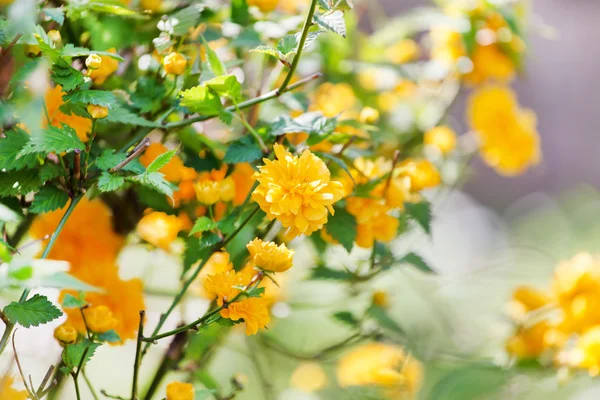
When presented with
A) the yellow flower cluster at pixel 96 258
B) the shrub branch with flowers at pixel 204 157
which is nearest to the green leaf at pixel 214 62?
the shrub branch with flowers at pixel 204 157

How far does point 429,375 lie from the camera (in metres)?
1.21

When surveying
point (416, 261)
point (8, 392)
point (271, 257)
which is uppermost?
point (416, 261)

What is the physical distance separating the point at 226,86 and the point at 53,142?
125mm

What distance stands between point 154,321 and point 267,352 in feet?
0.53

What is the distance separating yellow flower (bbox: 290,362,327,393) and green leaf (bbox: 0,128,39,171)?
2.13 ft

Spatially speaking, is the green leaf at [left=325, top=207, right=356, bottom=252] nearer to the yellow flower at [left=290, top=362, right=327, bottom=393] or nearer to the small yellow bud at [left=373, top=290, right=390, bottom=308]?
the small yellow bud at [left=373, top=290, right=390, bottom=308]

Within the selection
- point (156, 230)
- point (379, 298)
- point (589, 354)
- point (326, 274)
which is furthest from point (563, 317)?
point (156, 230)

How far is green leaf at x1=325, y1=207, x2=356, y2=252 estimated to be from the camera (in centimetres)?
52

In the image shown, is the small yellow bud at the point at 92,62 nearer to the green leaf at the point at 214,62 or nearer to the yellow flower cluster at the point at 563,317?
the green leaf at the point at 214,62

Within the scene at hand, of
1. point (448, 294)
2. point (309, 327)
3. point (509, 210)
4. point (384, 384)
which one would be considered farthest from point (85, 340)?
point (509, 210)

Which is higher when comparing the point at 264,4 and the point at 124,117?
the point at 264,4

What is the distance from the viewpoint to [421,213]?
2.04 feet

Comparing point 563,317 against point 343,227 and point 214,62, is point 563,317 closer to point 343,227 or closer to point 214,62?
point 343,227

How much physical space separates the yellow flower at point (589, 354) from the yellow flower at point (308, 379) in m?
0.39
